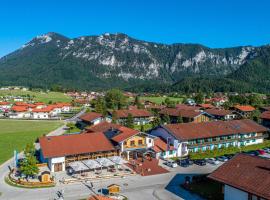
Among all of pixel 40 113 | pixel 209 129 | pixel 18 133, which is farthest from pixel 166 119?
pixel 40 113

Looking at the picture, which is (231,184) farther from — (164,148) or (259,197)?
(164,148)

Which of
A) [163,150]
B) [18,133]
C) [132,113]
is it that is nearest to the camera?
[163,150]

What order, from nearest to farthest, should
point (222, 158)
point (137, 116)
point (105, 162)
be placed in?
point (105, 162) < point (222, 158) < point (137, 116)

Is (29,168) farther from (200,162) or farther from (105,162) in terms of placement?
(200,162)

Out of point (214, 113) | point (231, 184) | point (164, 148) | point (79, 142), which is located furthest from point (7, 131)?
point (231, 184)

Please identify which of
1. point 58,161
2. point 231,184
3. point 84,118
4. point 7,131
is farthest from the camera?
point 84,118

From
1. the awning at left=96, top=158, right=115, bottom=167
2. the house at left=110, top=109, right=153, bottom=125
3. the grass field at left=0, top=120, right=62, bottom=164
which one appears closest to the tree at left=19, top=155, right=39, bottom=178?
the awning at left=96, top=158, right=115, bottom=167

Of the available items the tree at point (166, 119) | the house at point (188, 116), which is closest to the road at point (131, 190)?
the tree at point (166, 119)
